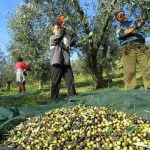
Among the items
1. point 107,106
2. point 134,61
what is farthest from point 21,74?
point 107,106

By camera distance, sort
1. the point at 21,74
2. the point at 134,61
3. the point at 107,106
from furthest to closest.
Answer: the point at 21,74
the point at 134,61
the point at 107,106

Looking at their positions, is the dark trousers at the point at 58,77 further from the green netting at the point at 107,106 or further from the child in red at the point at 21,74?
the child in red at the point at 21,74

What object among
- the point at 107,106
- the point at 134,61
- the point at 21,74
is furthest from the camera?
the point at 21,74

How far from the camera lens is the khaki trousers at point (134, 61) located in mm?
12211

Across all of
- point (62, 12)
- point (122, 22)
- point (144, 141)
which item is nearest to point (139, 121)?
point (144, 141)

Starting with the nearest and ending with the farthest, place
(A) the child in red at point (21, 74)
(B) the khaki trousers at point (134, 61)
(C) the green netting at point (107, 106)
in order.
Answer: (C) the green netting at point (107, 106) < (B) the khaki trousers at point (134, 61) < (A) the child in red at point (21, 74)

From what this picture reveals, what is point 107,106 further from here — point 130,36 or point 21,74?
point 21,74

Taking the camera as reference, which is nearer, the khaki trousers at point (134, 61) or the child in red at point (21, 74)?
Result: the khaki trousers at point (134, 61)

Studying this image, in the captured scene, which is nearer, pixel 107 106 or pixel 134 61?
pixel 107 106

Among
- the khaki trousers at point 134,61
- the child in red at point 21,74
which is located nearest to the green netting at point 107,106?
the khaki trousers at point 134,61

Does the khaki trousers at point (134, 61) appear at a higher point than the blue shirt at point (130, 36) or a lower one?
lower

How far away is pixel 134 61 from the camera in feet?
40.6

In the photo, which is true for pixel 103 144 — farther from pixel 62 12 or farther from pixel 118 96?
pixel 62 12

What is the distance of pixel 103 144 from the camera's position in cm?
524
